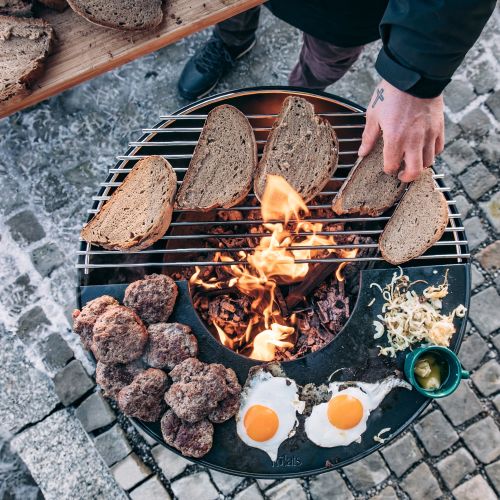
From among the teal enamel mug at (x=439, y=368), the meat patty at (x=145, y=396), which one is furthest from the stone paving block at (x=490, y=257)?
the meat patty at (x=145, y=396)

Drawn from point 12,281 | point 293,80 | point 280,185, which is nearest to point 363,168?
point 280,185

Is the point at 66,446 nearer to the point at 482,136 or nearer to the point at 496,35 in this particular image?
the point at 482,136

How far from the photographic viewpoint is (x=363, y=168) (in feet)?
9.67

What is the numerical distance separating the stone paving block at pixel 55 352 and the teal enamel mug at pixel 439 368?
2652 mm

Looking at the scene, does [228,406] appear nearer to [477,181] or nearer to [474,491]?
[474,491]

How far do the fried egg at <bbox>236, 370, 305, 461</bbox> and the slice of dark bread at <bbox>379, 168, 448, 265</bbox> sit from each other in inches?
38.2

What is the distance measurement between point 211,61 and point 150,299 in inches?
98.2

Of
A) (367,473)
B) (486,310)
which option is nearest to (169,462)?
(367,473)

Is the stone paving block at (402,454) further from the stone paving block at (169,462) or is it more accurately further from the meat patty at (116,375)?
the meat patty at (116,375)

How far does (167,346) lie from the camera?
105 inches

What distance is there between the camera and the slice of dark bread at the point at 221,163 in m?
2.93

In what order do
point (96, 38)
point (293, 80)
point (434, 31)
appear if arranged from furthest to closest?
point (293, 80)
point (96, 38)
point (434, 31)

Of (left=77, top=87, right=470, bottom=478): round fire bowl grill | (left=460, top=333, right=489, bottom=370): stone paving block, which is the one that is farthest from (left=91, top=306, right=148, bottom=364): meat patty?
(left=460, top=333, right=489, bottom=370): stone paving block

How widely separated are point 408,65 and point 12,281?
3.41 m
